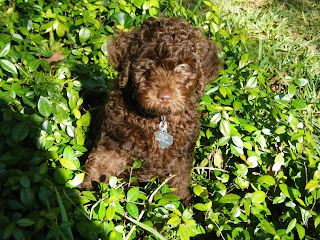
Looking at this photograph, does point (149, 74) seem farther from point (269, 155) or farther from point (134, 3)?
point (134, 3)

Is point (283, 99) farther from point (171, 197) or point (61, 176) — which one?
point (61, 176)

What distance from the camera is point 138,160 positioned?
272 cm

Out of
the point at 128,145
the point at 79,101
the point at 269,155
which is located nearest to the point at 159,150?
the point at 128,145

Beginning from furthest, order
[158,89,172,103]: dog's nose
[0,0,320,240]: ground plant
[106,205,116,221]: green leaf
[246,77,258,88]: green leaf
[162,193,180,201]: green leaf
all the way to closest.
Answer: [246,77,258,88]: green leaf, [158,89,172,103]: dog's nose, [162,193,180,201]: green leaf, [0,0,320,240]: ground plant, [106,205,116,221]: green leaf

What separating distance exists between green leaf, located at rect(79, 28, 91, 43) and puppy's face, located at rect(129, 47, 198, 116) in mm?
1642

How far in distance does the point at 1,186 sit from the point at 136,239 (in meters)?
1.21

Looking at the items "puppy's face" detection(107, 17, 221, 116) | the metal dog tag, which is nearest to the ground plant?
the metal dog tag

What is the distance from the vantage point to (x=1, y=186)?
88.8 inches

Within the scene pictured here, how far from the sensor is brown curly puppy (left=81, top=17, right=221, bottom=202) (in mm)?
2496

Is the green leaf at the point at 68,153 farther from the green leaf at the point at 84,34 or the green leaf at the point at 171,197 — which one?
the green leaf at the point at 84,34

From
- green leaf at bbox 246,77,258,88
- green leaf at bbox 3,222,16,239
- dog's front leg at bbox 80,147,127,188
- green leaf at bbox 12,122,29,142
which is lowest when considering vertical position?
dog's front leg at bbox 80,147,127,188

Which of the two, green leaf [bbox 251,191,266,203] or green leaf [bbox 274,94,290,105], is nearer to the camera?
green leaf [bbox 251,191,266,203]

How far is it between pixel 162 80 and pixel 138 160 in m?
0.79

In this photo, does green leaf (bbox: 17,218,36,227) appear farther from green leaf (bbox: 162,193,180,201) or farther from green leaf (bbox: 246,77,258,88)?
green leaf (bbox: 246,77,258,88)
